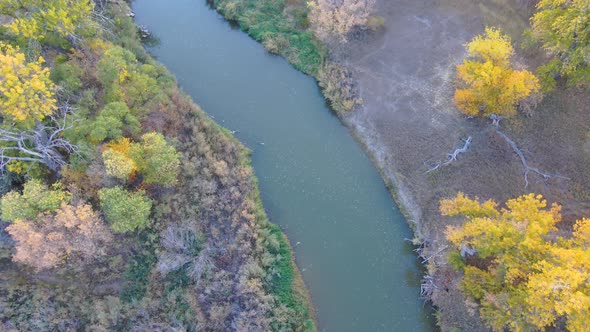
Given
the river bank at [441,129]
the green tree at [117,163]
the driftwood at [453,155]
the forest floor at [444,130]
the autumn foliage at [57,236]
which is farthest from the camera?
the driftwood at [453,155]

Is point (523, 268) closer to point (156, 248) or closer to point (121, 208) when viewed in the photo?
point (156, 248)

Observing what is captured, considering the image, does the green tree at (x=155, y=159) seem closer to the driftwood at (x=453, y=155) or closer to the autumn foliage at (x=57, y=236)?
the autumn foliage at (x=57, y=236)

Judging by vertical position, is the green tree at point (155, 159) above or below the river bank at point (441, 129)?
below

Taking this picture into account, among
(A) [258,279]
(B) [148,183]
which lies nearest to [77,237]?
(B) [148,183]

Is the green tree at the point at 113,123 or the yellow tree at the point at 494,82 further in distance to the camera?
the yellow tree at the point at 494,82

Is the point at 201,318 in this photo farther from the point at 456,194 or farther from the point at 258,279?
the point at 456,194

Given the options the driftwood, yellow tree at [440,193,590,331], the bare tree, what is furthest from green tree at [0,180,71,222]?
the driftwood

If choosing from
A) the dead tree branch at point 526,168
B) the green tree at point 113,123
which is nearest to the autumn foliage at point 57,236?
the green tree at point 113,123

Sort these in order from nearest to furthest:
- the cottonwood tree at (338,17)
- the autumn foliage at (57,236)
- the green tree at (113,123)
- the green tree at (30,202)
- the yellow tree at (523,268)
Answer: the yellow tree at (523,268) < the autumn foliage at (57,236) < the green tree at (30,202) < the green tree at (113,123) < the cottonwood tree at (338,17)
